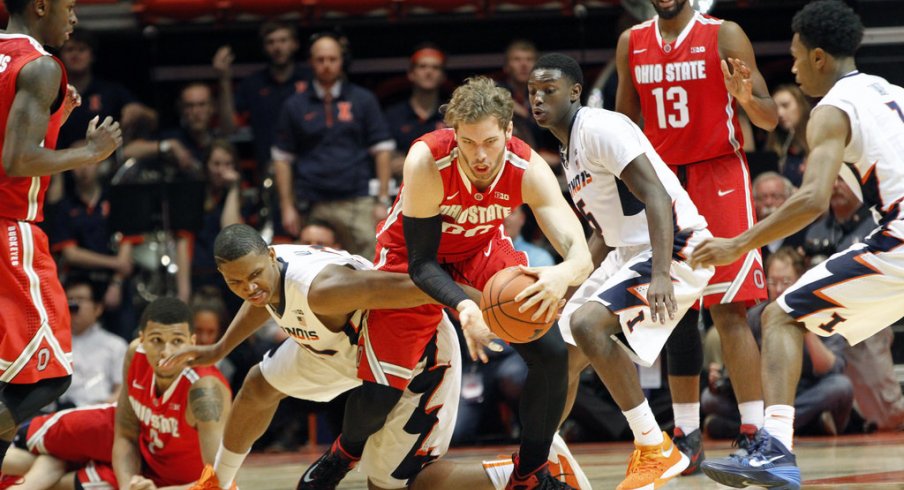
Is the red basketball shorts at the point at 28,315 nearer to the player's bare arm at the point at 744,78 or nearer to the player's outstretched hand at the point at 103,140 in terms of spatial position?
the player's outstretched hand at the point at 103,140

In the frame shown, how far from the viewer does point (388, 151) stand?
8.84 meters

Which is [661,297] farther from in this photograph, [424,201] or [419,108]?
[419,108]

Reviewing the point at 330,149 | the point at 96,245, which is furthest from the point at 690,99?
the point at 96,245

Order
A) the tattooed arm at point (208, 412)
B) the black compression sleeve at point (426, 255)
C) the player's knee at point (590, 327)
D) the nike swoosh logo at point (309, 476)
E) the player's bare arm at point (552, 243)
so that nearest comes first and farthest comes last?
the player's bare arm at point (552, 243)
the black compression sleeve at point (426, 255)
the player's knee at point (590, 327)
the nike swoosh logo at point (309, 476)
the tattooed arm at point (208, 412)

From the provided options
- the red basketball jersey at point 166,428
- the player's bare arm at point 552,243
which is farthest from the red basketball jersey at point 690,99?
the red basketball jersey at point 166,428

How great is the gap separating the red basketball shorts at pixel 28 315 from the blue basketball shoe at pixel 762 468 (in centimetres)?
248

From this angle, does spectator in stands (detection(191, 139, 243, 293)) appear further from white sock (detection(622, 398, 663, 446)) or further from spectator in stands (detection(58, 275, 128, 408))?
white sock (detection(622, 398, 663, 446))

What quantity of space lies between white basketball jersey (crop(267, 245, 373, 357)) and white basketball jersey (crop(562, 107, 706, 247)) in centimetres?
102

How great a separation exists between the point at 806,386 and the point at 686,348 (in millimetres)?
2287

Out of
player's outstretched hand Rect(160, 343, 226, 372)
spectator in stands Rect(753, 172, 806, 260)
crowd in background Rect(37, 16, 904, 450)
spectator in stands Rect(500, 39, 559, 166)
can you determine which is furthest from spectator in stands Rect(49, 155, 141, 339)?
spectator in stands Rect(753, 172, 806, 260)

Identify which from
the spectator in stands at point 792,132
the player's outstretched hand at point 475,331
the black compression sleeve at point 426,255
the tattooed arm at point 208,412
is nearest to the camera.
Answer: the player's outstretched hand at point 475,331

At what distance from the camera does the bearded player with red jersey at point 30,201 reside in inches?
180

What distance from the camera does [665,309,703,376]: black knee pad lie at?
5.65m

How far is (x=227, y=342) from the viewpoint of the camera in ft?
17.6
